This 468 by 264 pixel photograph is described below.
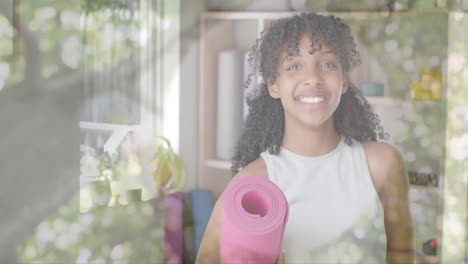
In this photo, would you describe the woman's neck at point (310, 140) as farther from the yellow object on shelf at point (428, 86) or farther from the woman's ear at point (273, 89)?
the yellow object on shelf at point (428, 86)

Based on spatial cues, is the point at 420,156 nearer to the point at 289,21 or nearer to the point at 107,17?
the point at 289,21

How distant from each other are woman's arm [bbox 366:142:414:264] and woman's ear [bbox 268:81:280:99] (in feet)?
0.83

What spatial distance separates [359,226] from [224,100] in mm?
411

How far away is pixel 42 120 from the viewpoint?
100cm

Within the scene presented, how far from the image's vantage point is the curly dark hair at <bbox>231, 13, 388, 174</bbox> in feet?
3.78

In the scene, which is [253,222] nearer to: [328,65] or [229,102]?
[229,102]

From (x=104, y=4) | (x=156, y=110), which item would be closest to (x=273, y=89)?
(x=156, y=110)

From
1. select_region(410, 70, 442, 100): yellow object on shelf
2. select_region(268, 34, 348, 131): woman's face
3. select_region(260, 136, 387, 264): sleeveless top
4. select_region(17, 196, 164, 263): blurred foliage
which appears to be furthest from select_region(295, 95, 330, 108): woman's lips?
select_region(17, 196, 164, 263): blurred foliage

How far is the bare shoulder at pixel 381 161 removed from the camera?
1232 mm

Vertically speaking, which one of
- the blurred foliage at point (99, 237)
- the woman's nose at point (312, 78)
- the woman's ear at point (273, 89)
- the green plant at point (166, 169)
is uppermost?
the woman's nose at point (312, 78)

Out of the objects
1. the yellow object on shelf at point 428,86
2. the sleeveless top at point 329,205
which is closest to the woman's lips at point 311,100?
the sleeveless top at point 329,205

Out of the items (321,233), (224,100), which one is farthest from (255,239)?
(224,100)

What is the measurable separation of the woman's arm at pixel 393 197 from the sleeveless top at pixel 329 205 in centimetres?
3

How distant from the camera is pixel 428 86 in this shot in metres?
1.33
